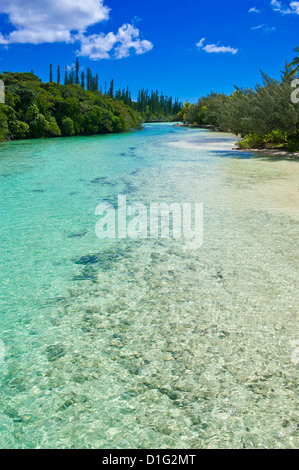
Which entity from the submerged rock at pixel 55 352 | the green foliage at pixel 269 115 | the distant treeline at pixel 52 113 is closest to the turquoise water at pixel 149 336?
the submerged rock at pixel 55 352

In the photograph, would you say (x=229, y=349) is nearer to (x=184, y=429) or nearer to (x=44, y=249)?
(x=184, y=429)

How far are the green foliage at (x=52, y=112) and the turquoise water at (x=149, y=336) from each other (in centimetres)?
2813

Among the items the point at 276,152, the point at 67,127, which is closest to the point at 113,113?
the point at 67,127

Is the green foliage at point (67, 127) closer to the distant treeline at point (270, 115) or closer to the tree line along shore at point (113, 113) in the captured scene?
the tree line along shore at point (113, 113)

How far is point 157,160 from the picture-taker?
17281 millimetres

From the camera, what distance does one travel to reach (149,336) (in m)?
3.10

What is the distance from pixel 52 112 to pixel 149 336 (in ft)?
133

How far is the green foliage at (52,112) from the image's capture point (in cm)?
3167

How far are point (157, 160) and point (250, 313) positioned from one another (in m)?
14.6

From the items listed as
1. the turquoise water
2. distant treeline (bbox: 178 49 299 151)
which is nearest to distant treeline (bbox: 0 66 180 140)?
distant treeline (bbox: 178 49 299 151)

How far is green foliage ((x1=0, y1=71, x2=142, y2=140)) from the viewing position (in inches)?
1247

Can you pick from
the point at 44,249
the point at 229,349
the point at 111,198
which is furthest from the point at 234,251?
the point at 111,198

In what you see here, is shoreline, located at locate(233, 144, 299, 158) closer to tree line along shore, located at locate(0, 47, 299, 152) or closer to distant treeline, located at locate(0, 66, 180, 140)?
tree line along shore, located at locate(0, 47, 299, 152)

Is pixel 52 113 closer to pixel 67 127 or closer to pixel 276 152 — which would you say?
pixel 67 127
